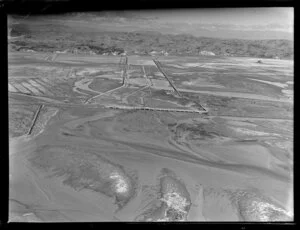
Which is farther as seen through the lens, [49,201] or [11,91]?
[11,91]

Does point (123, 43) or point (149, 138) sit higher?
point (123, 43)

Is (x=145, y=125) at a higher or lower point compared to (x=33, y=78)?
lower

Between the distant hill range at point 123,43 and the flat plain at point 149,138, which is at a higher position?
the distant hill range at point 123,43

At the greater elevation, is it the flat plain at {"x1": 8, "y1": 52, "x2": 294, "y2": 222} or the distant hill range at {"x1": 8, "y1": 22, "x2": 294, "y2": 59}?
the distant hill range at {"x1": 8, "y1": 22, "x2": 294, "y2": 59}

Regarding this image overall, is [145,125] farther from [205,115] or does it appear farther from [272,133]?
[272,133]

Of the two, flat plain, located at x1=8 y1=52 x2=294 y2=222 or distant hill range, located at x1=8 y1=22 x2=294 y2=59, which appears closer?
flat plain, located at x1=8 y1=52 x2=294 y2=222

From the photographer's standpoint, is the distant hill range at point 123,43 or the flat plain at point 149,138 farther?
the distant hill range at point 123,43

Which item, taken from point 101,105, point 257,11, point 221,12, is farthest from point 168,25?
point 101,105
